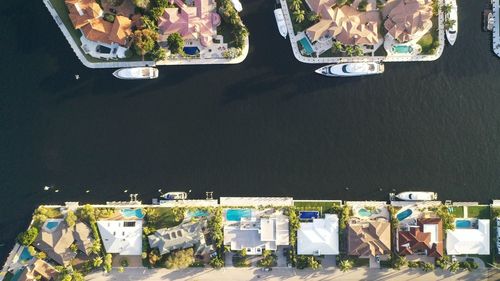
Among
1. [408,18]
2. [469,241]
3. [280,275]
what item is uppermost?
[408,18]

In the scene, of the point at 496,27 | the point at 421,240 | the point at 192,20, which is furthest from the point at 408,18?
the point at 421,240

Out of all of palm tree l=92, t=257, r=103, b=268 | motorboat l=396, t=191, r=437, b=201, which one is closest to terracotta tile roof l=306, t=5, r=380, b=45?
motorboat l=396, t=191, r=437, b=201

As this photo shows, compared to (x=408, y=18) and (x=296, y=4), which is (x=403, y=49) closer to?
(x=408, y=18)

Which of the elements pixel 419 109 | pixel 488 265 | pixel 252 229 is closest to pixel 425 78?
pixel 419 109

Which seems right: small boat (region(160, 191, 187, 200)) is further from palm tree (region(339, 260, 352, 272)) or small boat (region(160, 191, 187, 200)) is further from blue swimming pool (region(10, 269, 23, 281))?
palm tree (region(339, 260, 352, 272))

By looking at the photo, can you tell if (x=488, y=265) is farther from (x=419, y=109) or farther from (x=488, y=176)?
(x=419, y=109)
